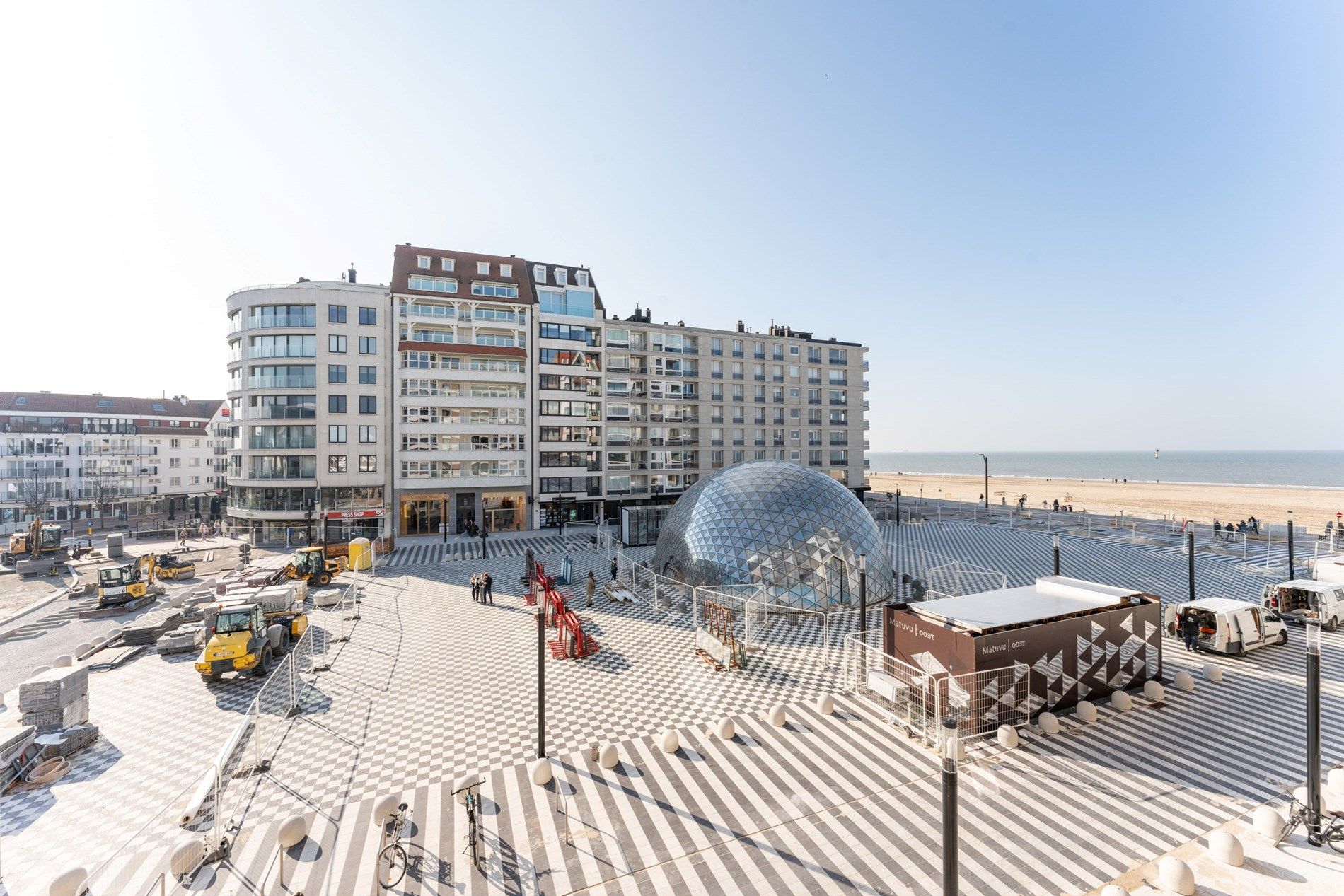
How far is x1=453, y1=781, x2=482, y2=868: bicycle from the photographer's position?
848 centimetres

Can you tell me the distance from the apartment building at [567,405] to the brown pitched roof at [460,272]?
162cm

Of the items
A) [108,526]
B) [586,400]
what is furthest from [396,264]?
[108,526]

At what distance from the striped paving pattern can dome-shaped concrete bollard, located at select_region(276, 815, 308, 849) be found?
24 centimetres

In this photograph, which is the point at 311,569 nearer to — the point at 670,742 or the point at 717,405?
the point at 670,742

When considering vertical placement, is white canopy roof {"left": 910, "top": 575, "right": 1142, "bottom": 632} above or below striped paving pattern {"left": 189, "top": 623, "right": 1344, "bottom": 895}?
above

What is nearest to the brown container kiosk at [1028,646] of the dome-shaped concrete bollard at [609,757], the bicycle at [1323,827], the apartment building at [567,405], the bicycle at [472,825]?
the bicycle at [1323,827]

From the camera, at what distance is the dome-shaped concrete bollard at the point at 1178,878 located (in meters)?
7.48

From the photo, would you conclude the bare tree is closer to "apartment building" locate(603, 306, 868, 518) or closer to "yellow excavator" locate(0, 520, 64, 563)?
"yellow excavator" locate(0, 520, 64, 563)

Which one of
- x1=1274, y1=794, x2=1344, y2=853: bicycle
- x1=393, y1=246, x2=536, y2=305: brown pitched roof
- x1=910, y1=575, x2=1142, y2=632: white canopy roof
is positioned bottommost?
x1=1274, y1=794, x2=1344, y2=853: bicycle

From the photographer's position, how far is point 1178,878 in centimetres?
749

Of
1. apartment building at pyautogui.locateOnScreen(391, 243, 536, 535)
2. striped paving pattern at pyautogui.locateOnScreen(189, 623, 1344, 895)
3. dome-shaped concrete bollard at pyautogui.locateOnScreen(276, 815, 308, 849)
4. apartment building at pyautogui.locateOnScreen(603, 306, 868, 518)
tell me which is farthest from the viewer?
apartment building at pyautogui.locateOnScreen(603, 306, 868, 518)

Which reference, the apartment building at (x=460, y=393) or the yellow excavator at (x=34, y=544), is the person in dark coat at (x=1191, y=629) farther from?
the yellow excavator at (x=34, y=544)

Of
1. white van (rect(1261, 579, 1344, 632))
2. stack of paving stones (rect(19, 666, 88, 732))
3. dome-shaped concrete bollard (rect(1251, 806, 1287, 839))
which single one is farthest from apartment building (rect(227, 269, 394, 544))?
white van (rect(1261, 579, 1344, 632))

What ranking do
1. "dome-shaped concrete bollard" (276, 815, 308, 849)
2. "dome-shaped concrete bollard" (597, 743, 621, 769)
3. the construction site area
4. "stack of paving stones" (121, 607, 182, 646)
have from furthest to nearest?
1. "stack of paving stones" (121, 607, 182, 646)
2. "dome-shaped concrete bollard" (597, 743, 621, 769)
3. "dome-shaped concrete bollard" (276, 815, 308, 849)
4. the construction site area
